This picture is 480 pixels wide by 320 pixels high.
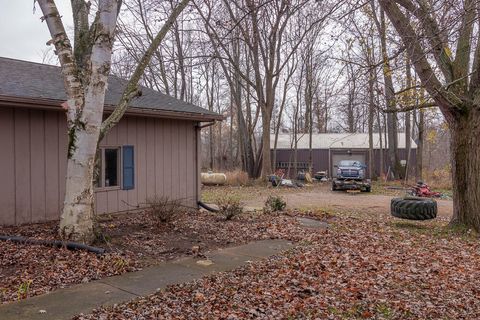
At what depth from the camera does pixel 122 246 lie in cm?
661

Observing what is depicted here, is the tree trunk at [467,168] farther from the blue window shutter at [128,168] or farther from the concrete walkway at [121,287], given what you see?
the blue window shutter at [128,168]

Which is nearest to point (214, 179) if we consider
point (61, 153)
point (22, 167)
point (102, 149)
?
point (102, 149)

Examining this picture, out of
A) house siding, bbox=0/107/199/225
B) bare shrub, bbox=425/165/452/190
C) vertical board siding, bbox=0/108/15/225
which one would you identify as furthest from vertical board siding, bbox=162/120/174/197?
bare shrub, bbox=425/165/452/190

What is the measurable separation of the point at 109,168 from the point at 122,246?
3.50m

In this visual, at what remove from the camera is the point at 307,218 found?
10531mm

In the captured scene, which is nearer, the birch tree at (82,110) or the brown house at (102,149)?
the birch tree at (82,110)

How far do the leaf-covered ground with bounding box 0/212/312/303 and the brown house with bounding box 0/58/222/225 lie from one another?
0.52 m

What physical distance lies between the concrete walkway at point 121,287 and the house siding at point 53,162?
3.85m

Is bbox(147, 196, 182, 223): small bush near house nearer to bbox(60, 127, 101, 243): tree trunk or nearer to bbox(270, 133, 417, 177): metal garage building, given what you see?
bbox(60, 127, 101, 243): tree trunk

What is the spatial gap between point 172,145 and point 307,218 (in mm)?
3878

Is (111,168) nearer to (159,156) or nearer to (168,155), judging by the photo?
(159,156)

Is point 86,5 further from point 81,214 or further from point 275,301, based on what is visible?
point 275,301

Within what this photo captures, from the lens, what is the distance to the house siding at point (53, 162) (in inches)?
310

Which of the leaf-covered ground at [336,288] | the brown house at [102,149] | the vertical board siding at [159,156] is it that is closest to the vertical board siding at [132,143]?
the brown house at [102,149]
